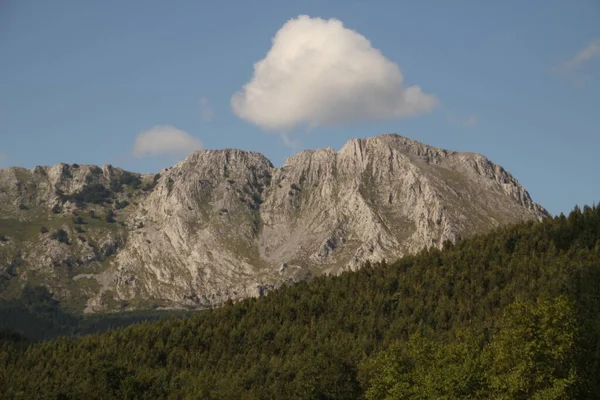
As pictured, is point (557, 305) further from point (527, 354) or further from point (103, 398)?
point (103, 398)

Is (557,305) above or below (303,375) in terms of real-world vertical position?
above

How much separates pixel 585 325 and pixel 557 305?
103 ft

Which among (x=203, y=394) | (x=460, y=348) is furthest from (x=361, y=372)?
(x=460, y=348)

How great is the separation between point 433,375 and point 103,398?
308ft

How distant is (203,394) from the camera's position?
192 metres

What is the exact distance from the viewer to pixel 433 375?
132 metres

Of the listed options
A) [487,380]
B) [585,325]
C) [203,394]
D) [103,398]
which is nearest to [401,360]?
[487,380]

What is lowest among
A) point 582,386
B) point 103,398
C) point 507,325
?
point 103,398

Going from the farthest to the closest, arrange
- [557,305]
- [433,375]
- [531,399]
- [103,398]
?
[103,398], [433,375], [557,305], [531,399]

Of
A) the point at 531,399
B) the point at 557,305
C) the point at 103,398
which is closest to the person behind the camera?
the point at 531,399

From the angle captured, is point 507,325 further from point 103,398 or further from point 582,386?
point 103,398

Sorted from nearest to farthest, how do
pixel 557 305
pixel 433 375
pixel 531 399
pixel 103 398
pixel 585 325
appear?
pixel 531 399, pixel 557 305, pixel 433 375, pixel 585 325, pixel 103 398

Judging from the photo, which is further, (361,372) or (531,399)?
(361,372)

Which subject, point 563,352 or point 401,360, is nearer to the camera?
point 563,352
